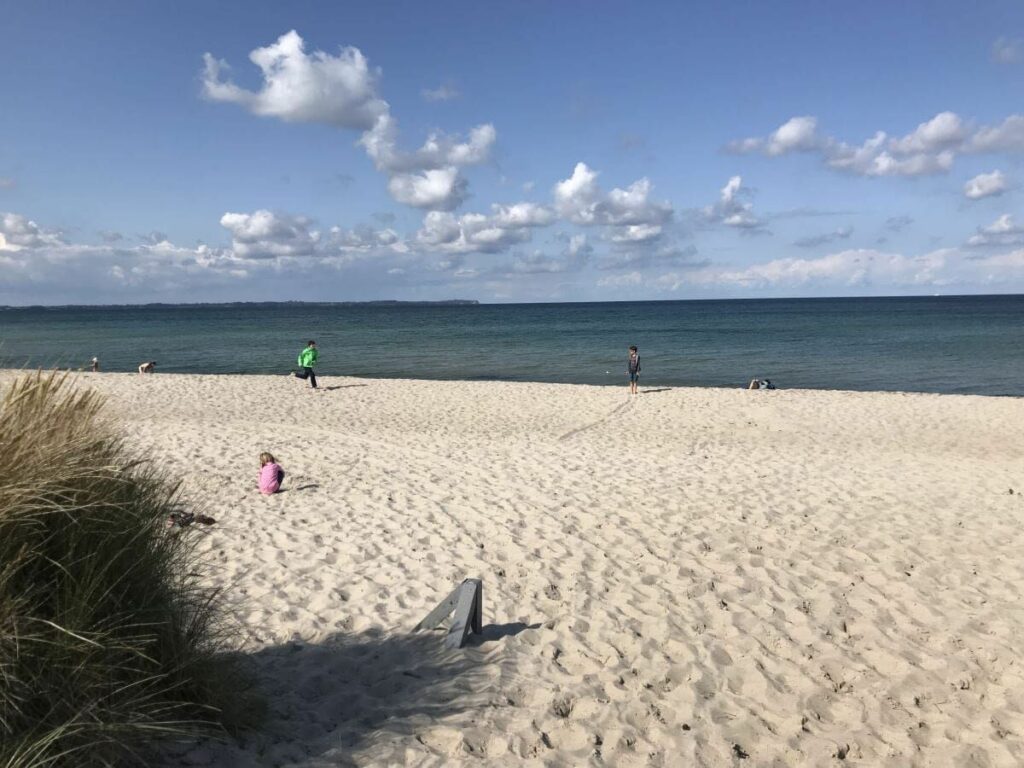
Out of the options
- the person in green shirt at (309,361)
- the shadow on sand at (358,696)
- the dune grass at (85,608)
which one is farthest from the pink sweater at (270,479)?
the person in green shirt at (309,361)

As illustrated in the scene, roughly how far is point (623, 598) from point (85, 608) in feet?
13.6

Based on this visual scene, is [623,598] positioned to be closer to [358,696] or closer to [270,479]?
[358,696]

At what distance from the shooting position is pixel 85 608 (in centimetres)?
265

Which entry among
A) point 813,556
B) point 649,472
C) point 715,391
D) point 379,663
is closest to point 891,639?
point 813,556

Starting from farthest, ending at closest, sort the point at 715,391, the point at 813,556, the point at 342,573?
the point at 715,391 < the point at 813,556 < the point at 342,573

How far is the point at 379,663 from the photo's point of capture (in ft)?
14.6

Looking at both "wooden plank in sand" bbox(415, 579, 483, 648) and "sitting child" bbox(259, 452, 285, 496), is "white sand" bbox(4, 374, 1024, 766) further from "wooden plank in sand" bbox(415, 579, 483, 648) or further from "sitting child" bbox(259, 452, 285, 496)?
"sitting child" bbox(259, 452, 285, 496)

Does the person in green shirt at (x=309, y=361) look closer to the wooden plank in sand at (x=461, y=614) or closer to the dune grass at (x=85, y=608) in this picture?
the wooden plank in sand at (x=461, y=614)

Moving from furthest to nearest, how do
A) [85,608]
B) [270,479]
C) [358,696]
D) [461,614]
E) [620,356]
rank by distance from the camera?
[620,356], [270,479], [461,614], [358,696], [85,608]

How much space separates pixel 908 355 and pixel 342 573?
3793 centimetres

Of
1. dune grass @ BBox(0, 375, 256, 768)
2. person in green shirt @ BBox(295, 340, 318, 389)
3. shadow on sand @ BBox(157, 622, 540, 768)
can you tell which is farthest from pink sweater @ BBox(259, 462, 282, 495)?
person in green shirt @ BBox(295, 340, 318, 389)

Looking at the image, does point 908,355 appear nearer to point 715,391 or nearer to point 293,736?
point 715,391

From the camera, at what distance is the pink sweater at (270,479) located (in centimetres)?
Answer: 860

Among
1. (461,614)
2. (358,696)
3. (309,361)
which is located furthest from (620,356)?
(358,696)
